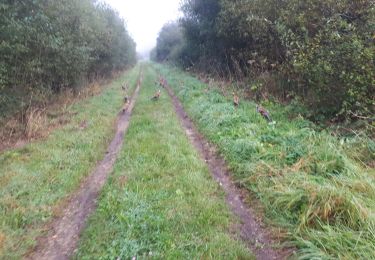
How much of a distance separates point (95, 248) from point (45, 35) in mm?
9279

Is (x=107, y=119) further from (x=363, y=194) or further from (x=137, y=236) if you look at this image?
(x=363, y=194)

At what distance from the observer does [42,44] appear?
11492mm

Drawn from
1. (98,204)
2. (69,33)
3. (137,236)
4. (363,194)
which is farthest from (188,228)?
(69,33)

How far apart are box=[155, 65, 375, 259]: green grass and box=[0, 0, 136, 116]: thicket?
6.28 metres

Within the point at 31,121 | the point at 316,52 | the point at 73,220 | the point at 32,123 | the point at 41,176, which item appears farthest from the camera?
the point at 31,121

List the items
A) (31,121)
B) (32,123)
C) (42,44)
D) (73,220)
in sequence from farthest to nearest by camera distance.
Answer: (42,44)
(31,121)
(32,123)
(73,220)

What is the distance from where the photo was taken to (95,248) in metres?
4.40

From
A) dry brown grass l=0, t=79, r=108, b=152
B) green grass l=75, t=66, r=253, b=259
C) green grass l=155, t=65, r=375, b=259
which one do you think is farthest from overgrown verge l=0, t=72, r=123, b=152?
green grass l=155, t=65, r=375, b=259

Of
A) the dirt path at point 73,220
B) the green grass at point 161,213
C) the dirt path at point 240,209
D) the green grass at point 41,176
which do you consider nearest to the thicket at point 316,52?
the dirt path at point 240,209

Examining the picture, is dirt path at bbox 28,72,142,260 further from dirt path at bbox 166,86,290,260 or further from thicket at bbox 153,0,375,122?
thicket at bbox 153,0,375,122

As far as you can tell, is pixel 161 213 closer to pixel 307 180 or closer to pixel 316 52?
pixel 307 180

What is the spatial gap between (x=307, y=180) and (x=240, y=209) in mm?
1154

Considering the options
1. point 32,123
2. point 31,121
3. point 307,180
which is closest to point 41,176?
point 32,123

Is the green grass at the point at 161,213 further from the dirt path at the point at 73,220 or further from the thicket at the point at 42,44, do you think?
the thicket at the point at 42,44
